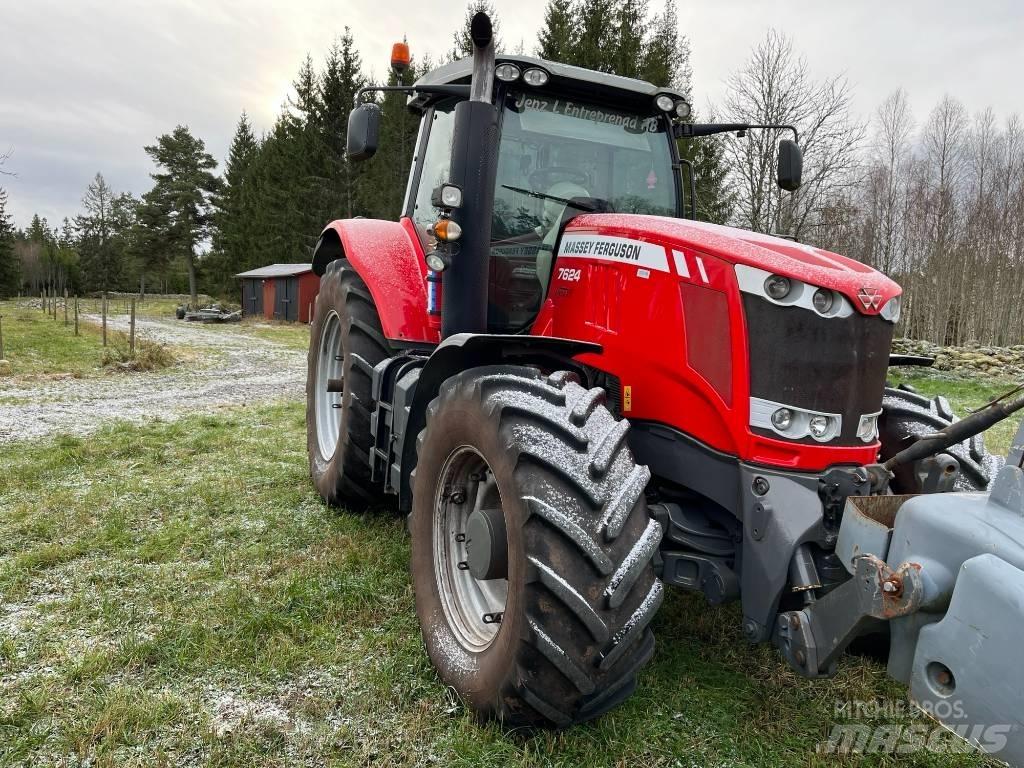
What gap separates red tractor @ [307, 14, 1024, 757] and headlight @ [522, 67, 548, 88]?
1 centimetres

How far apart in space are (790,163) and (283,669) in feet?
11.5

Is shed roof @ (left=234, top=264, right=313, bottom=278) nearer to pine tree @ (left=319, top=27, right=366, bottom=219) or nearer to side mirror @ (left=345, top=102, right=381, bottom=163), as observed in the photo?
pine tree @ (left=319, top=27, right=366, bottom=219)

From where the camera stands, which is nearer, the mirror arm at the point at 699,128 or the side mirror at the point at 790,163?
the mirror arm at the point at 699,128

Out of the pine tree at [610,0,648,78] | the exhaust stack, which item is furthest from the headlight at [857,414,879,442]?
the pine tree at [610,0,648,78]

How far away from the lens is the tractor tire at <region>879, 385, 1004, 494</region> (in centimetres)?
274

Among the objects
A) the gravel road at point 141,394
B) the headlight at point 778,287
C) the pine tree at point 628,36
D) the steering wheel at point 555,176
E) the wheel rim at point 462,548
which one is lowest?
the gravel road at point 141,394

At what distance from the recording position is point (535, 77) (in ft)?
10.3

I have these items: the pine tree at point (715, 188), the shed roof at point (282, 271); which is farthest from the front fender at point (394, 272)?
the shed roof at point (282, 271)

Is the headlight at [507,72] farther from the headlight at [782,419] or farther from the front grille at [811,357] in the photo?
the headlight at [782,419]

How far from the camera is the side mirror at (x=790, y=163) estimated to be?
3818mm

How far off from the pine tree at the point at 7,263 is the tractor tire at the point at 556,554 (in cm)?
5906

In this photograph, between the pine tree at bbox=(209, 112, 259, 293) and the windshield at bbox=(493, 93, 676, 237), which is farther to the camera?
the pine tree at bbox=(209, 112, 259, 293)

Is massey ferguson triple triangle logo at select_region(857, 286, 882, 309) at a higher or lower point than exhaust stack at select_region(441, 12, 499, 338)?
lower

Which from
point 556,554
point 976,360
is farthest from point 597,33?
point 556,554
